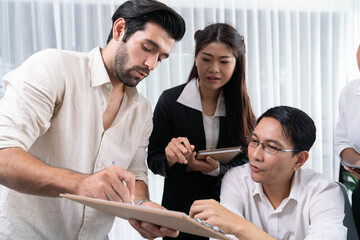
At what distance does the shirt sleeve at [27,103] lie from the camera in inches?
43.3

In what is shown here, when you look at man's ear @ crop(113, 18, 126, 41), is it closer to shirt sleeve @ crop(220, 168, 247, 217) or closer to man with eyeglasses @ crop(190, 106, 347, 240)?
man with eyeglasses @ crop(190, 106, 347, 240)

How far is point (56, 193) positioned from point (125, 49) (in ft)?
2.11

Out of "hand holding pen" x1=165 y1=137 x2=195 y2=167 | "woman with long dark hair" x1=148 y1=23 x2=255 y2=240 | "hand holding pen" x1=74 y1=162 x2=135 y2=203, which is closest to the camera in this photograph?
"hand holding pen" x1=74 y1=162 x2=135 y2=203

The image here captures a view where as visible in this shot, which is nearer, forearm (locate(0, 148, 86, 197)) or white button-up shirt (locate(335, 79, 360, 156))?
forearm (locate(0, 148, 86, 197))

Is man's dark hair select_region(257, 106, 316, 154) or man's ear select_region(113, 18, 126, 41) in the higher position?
man's ear select_region(113, 18, 126, 41)

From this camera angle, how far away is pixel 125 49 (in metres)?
1.45

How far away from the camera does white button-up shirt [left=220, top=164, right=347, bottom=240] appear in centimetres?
149

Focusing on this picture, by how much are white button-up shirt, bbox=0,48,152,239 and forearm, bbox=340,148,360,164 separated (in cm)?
114

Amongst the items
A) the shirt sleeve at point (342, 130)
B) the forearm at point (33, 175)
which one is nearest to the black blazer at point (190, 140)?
the shirt sleeve at point (342, 130)

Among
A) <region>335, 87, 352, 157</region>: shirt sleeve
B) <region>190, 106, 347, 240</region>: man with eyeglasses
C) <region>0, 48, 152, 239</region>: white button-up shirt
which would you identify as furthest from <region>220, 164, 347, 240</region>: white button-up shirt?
<region>0, 48, 152, 239</region>: white button-up shirt

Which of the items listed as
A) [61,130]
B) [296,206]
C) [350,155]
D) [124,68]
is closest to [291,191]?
[296,206]

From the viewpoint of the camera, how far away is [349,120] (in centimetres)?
196

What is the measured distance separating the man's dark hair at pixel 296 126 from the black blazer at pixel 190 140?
388 mm

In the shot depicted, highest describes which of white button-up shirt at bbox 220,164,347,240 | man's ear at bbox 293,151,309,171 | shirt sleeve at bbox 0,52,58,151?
shirt sleeve at bbox 0,52,58,151
